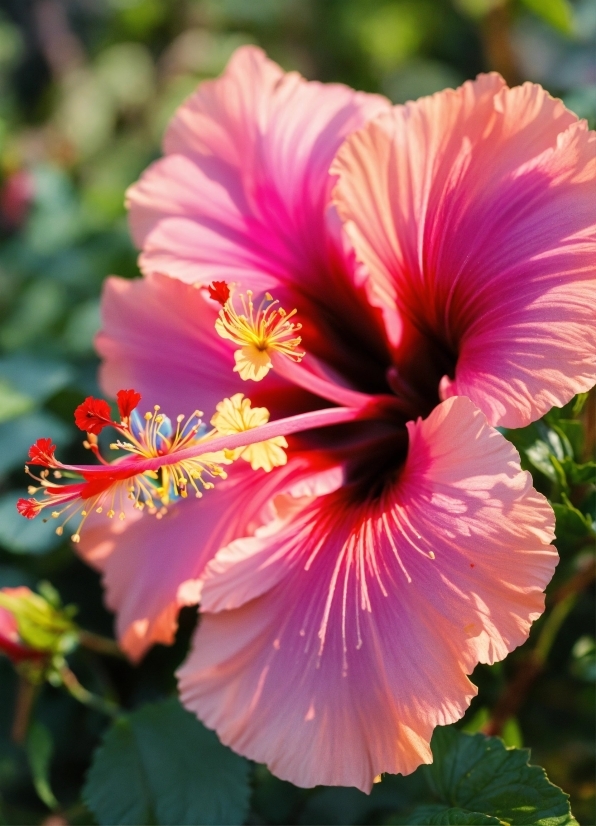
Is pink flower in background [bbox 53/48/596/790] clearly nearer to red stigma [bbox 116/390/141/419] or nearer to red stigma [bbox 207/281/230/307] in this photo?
red stigma [bbox 207/281/230/307]

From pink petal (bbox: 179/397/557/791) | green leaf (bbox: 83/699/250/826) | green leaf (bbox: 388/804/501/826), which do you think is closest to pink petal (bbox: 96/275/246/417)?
pink petal (bbox: 179/397/557/791)

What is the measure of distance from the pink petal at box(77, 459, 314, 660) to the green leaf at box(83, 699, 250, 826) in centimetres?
8

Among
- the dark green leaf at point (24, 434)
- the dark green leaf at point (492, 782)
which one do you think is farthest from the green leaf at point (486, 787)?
the dark green leaf at point (24, 434)

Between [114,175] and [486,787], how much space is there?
1.68 meters

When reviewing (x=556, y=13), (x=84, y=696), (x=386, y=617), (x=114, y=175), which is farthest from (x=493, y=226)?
(x=114, y=175)

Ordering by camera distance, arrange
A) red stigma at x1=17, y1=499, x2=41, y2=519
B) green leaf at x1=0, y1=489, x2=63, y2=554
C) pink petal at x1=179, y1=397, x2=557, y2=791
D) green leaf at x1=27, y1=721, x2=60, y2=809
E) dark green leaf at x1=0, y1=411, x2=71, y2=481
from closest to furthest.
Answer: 1. pink petal at x1=179, y1=397, x2=557, y2=791
2. red stigma at x1=17, y1=499, x2=41, y2=519
3. green leaf at x1=27, y1=721, x2=60, y2=809
4. green leaf at x1=0, y1=489, x2=63, y2=554
5. dark green leaf at x1=0, y1=411, x2=71, y2=481

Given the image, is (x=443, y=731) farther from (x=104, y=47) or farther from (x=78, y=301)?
(x=104, y=47)

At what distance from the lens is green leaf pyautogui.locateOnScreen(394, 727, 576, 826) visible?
0.71m

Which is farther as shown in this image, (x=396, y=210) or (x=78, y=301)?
(x=78, y=301)

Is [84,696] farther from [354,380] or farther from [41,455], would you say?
[354,380]

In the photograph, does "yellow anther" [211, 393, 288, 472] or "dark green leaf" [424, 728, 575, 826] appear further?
"yellow anther" [211, 393, 288, 472]

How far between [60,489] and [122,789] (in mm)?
307

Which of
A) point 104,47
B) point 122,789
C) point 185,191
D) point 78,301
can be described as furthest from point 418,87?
point 122,789

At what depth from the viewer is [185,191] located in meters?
0.94
